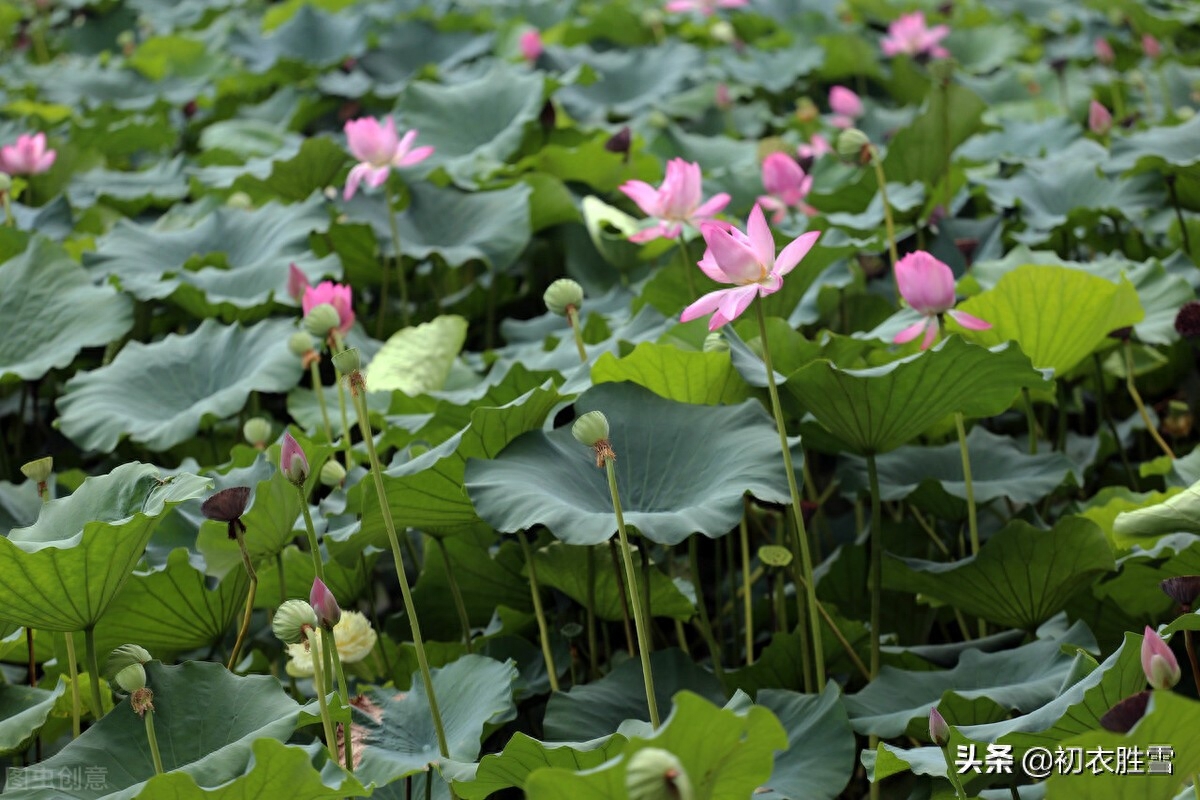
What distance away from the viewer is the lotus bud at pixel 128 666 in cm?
96

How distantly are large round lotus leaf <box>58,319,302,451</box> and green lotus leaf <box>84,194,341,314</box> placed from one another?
8cm

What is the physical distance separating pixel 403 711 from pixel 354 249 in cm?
103

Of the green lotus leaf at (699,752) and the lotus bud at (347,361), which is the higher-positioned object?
the lotus bud at (347,361)

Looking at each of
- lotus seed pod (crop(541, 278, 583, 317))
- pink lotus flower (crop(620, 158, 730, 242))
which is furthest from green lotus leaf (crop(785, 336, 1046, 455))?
pink lotus flower (crop(620, 158, 730, 242))

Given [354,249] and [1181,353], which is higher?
[354,249]

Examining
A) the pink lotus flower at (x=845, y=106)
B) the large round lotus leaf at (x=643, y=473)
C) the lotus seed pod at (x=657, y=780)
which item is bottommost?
the pink lotus flower at (x=845, y=106)

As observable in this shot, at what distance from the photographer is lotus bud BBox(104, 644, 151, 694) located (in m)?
0.96

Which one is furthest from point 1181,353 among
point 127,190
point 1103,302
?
point 127,190

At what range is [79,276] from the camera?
1.77 m

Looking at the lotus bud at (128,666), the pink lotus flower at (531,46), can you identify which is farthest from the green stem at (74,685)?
the pink lotus flower at (531,46)

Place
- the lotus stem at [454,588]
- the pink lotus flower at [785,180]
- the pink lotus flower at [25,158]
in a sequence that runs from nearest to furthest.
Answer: the lotus stem at [454,588] → the pink lotus flower at [785,180] → the pink lotus flower at [25,158]

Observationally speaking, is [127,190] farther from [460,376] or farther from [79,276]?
[460,376]

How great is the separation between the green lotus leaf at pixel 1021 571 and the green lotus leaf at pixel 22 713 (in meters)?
0.81

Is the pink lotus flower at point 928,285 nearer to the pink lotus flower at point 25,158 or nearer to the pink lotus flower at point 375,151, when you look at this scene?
the pink lotus flower at point 375,151
